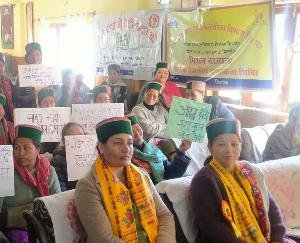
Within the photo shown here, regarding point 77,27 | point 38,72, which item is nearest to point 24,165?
point 38,72

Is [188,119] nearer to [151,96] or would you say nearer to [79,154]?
[79,154]

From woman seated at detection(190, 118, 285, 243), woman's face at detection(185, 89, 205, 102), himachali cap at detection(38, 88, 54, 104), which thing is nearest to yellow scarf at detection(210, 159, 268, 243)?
woman seated at detection(190, 118, 285, 243)

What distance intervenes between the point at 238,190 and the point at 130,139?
25.1 inches

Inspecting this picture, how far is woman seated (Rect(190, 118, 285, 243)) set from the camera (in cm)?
217

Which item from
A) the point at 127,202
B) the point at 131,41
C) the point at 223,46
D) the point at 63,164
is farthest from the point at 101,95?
the point at 131,41

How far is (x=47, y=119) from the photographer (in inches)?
138

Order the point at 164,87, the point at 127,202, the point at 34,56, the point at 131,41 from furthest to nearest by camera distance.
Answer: the point at 131,41, the point at 164,87, the point at 34,56, the point at 127,202

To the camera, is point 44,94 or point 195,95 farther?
point 195,95

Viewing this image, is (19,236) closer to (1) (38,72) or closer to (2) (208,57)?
(1) (38,72)

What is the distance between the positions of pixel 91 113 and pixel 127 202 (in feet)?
5.70

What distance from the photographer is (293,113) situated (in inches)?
138

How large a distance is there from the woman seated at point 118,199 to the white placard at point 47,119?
4.73ft

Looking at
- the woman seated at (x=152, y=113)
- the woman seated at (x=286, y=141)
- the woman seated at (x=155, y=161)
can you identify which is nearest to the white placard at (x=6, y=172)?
the woman seated at (x=155, y=161)

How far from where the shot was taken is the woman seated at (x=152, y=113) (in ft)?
12.9
